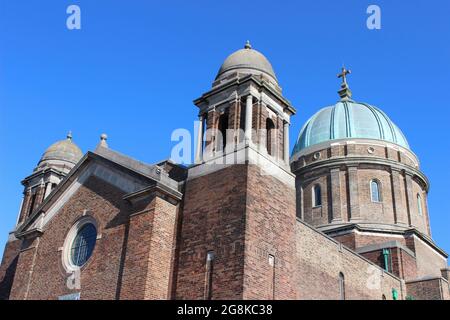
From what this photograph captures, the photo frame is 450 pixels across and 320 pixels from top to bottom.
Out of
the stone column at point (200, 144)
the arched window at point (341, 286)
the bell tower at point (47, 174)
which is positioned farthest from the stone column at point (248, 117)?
the bell tower at point (47, 174)

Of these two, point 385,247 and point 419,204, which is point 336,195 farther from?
point 419,204

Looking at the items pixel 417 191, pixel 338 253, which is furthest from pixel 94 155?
pixel 417 191

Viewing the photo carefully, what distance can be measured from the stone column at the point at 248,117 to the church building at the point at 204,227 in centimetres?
4

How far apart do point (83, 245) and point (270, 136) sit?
833 cm

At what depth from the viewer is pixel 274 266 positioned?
17.8 meters

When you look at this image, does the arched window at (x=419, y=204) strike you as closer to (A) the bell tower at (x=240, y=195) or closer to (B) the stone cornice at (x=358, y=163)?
(B) the stone cornice at (x=358, y=163)

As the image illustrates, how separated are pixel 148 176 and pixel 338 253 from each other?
9182 mm

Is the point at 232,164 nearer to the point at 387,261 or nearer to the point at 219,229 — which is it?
the point at 219,229

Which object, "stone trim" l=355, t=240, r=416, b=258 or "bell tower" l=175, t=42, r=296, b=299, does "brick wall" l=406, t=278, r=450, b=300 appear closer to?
"stone trim" l=355, t=240, r=416, b=258

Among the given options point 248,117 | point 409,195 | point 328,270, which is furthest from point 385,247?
point 248,117

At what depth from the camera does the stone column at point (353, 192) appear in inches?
1336

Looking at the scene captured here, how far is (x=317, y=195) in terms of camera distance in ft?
119
